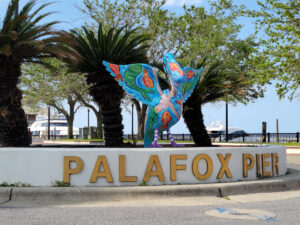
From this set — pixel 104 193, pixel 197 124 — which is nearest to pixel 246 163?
pixel 104 193

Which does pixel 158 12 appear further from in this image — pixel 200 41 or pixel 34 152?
pixel 34 152

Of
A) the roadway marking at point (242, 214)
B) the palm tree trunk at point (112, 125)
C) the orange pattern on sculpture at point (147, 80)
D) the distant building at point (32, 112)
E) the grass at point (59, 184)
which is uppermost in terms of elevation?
the distant building at point (32, 112)

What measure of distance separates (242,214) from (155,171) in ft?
7.98

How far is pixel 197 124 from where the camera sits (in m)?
13.2

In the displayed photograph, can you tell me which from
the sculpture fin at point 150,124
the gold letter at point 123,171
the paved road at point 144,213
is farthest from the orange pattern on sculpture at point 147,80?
the paved road at point 144,213

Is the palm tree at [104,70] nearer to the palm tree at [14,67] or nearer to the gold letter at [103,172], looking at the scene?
the palm tree at [14,67]

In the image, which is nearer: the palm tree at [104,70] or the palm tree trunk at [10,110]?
the palm tree trunk at [10,110]

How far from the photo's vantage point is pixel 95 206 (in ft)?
22.6

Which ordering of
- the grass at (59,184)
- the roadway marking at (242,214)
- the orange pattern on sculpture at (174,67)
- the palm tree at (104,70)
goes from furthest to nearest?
the palm tree at (104,70) → the orange pattern on sculpture at (174,67) → the grass at (59,184) → the roadway marking at (242,214)

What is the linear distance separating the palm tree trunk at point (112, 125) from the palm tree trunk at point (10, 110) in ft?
8.38

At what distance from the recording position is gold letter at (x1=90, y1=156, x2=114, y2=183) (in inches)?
311

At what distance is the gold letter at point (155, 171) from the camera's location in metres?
8.09

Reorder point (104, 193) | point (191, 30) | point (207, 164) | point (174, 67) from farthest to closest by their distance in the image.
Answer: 1. point (191, 30)
2. point (174, 67)
3. point (207, 164)
4. point (104, 193)

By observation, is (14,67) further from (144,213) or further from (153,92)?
(144,213)
